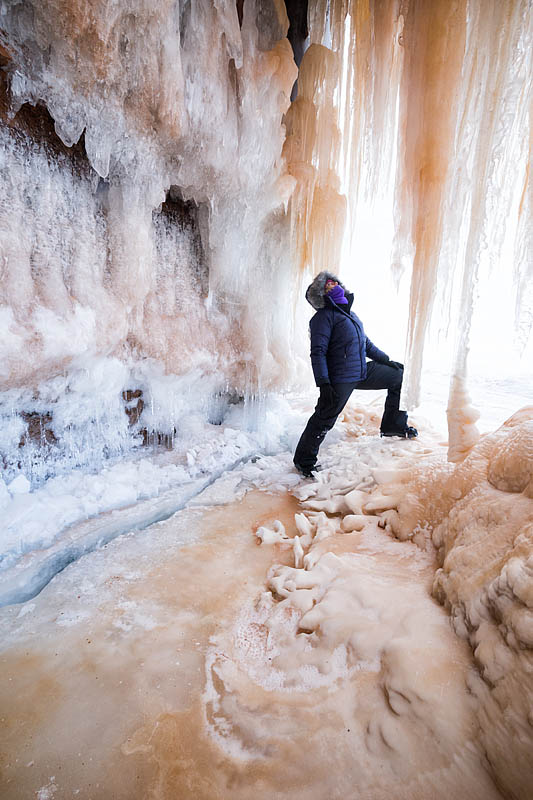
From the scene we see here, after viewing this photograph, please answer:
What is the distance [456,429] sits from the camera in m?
2.64

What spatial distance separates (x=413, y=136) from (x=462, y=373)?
205 centimetres

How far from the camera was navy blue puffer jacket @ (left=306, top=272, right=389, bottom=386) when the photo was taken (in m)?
3.48

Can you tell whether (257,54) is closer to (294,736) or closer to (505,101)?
(505,101)

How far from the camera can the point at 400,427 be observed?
167 inches

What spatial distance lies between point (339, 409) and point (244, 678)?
8.10 feet

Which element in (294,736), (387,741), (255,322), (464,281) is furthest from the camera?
(255,322)

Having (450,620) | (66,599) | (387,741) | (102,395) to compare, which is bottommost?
(66,599)

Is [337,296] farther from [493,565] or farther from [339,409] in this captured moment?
[493,565]

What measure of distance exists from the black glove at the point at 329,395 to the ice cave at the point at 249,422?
674 mm

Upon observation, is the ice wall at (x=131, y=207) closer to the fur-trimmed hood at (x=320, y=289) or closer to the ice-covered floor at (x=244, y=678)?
the fur-trimmed hood at (x=320, y=289)

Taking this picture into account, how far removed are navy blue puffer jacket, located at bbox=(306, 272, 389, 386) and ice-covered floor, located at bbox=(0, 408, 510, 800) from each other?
1.52m


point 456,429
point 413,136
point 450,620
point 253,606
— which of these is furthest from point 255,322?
point 450,620

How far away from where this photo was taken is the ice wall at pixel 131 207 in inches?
97.7

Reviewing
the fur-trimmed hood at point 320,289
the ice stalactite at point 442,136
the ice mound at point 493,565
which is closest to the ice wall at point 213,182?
the ice stalactite at point 442,136
